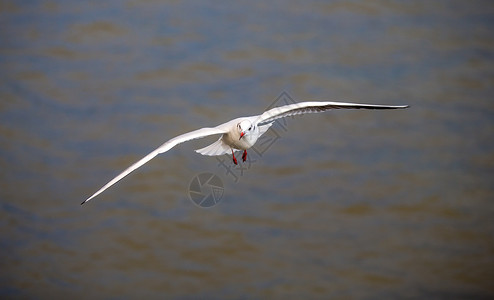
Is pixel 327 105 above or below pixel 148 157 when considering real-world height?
above

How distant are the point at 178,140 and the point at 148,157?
265 mm

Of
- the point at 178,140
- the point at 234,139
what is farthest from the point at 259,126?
the point at 178,140

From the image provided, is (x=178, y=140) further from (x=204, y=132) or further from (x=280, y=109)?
(x=280, y=109)

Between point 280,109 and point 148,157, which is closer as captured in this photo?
point 148,157

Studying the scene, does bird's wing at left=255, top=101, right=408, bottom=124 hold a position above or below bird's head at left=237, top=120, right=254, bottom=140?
above

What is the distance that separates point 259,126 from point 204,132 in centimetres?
36

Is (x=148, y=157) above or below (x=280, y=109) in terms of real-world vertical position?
below

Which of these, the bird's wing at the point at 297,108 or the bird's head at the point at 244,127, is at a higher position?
the bird's wing at the point at 297,108

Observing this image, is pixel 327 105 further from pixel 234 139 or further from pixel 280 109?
pixel 234 139

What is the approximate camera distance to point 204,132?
4.12 meters

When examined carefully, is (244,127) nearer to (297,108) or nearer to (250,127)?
(250,127)

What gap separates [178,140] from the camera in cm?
404

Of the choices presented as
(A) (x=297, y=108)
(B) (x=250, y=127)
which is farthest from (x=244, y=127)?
(A) (x=297, y=108)

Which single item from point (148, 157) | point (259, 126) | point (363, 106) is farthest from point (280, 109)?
point (148, 157)
